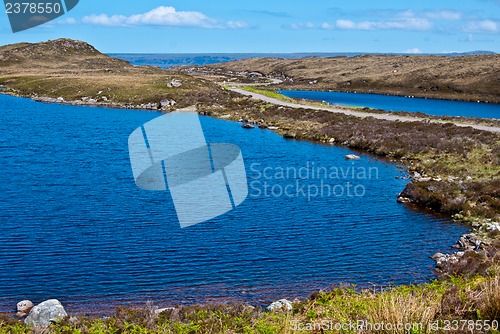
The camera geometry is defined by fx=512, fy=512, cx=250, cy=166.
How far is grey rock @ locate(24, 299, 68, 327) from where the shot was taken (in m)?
13.1

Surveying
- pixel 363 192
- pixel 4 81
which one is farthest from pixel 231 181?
pixel 4 81

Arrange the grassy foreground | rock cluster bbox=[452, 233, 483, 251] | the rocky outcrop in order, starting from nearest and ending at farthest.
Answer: the grassy foreground
the rocky outcrop
rock cluster bbox=[452, 233, 483, 251]

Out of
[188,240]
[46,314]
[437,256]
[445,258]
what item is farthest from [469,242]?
[46,314]

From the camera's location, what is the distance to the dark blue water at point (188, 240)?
16578 millimetres

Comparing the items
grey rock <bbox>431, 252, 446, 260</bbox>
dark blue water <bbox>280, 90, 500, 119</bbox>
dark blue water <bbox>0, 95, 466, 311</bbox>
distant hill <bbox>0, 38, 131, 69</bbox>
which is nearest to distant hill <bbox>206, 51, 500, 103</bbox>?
dark blue water <bbox>280, 90, 500, 119</bbox>

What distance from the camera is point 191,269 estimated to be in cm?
1800

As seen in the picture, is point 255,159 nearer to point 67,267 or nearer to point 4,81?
point 67,267

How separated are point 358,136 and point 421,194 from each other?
2106 cm

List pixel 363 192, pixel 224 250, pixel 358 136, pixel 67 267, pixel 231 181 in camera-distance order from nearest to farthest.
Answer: pixel 67 267
pixel 224 250
pixel 363 192
pixel 231 181
pixel 358 136

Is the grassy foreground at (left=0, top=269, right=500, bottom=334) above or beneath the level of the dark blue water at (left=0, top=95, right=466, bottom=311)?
above

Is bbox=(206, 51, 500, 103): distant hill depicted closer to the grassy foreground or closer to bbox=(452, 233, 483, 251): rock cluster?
bbox=(452, 233, 483, 251): rock cluster

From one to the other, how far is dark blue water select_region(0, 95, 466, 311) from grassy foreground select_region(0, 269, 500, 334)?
8.88 feet

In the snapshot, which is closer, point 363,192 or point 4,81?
point 363,192

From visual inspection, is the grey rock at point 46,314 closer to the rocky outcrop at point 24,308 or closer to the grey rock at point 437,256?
the rocky outcrop at point 24,308
